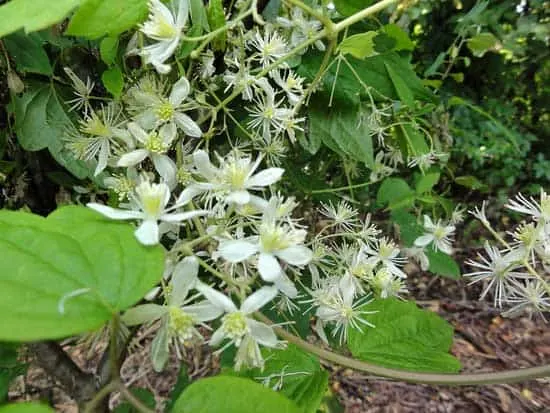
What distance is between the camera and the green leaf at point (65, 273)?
1.00 ft

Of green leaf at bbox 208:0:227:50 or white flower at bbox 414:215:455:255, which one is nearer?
green leaf at bbox 208:0:227:50

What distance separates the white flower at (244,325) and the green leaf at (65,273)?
0.06 metres

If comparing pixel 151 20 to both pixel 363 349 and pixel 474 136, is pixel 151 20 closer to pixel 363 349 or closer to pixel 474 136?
pixel 363 349

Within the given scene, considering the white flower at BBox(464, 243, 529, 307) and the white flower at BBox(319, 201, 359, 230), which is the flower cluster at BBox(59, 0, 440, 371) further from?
the white flower at BBox(464, 243, 529, 307)

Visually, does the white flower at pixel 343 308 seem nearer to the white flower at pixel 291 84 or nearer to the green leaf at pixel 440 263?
the white flower at pixel 291 84

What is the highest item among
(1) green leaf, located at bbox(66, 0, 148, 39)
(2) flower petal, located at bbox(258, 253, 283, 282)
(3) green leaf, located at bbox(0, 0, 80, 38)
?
(3) green leaf, located at bbox(0, 0, 80, 38)

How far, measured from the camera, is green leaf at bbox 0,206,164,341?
0.30 metres

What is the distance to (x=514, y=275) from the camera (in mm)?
612

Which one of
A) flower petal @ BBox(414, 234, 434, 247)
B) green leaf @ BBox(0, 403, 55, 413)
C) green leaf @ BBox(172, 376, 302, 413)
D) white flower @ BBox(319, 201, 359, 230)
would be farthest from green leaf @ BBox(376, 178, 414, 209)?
green leaf @ BBox(0, 403, 55, 413)

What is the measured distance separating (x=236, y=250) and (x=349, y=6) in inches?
14.2

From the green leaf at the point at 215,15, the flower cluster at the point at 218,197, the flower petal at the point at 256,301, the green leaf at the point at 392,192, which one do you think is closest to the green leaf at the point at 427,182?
the green leaf at the point at 392,192

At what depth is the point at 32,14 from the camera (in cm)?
40

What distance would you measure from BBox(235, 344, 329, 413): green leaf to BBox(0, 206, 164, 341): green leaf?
0.16 metres

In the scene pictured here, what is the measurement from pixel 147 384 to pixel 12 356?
1.28 m
